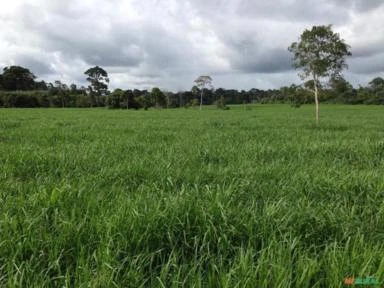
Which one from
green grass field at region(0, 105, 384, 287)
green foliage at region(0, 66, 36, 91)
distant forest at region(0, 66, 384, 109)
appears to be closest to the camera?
green grass field at region(0, 105, 384, 287)

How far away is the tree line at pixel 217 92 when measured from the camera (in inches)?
800

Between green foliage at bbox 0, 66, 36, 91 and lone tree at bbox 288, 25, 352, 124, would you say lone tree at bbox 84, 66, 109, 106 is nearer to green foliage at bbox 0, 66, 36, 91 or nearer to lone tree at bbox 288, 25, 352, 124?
green foliage at bbox 0, 66, 36, 91

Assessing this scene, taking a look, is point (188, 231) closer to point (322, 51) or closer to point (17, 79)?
point (322, 51)

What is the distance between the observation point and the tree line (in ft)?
66.6

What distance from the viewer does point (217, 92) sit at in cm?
13638

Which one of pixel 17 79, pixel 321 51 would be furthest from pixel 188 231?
pixel 17 79

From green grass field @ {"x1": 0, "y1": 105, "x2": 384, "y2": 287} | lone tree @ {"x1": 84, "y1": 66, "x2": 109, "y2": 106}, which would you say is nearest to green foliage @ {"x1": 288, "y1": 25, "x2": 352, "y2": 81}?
green grass field @ {"x1": 0, "y1": 105, "x2": 384, "y2": 287}

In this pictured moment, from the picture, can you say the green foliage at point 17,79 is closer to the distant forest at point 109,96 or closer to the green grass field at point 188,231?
the distant forest at point 109,96

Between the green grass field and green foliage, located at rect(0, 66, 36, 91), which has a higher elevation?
green foliage, located at rect(0, 66, 36, 91)

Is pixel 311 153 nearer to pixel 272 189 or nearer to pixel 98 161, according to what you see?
pixel 272 189

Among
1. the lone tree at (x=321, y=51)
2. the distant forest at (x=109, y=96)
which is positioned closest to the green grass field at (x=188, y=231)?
the lone tree at (x=321, y=51)

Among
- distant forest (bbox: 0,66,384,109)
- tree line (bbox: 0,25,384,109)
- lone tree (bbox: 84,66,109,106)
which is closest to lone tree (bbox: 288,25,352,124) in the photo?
tree line (bbox: 0,25,384,109)

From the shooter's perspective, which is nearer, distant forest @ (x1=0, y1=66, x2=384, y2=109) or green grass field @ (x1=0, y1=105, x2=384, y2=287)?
green grass field @ (x1=0, y1=105, x2=384, y2=287)

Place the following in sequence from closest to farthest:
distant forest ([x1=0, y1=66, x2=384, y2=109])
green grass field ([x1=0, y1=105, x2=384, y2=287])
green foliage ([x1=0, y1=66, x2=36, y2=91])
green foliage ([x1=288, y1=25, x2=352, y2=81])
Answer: green grass field ([x1=0, y1=105, x2=384, y2=287])
green foliage ([x1=288, y1=25, x2=352, y2=81])
distant forest ([x1=0, y1=66, x2=384, y2=109])
green foliage ([x1=0, y1=66, x2=36, y2=91])
